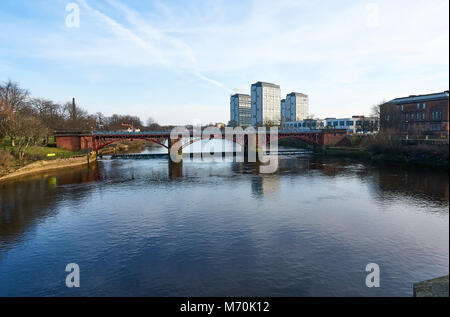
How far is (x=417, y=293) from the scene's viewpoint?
9.60 metres

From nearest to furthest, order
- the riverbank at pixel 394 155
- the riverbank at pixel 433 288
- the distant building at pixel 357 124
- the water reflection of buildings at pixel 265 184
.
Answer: the riverbank at pixel 433 288, the riverbank at pixel 394 155, the water reflection of buildings at pixel 265 184, the distant building at pixel 357 124

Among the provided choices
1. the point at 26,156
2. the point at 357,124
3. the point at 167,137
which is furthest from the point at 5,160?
the point at 357,124

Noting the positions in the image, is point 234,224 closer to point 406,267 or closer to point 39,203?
point 406,267

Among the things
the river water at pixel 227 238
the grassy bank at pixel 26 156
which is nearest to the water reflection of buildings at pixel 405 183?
the river water at pixel 227 238

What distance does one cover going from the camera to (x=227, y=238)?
1772 cm

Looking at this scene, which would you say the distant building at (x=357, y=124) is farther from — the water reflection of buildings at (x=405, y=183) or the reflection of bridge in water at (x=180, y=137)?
the water reflection of buildings at (x=405, y=183)

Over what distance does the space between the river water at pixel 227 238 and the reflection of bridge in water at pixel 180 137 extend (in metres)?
28.3

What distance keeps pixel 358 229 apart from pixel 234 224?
825 centimetres

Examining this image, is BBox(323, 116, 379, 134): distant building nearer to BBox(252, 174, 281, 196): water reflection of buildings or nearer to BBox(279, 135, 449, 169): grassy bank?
BBox(279, 135, 449, 169): grassy bank

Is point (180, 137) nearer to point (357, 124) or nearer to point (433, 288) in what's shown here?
point (433, 288)

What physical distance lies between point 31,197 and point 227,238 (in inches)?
892

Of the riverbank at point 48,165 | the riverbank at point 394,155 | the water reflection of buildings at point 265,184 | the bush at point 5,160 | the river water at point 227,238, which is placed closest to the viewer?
the riverbank at point 394,155

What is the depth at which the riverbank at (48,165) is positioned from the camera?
40500 millimetres
